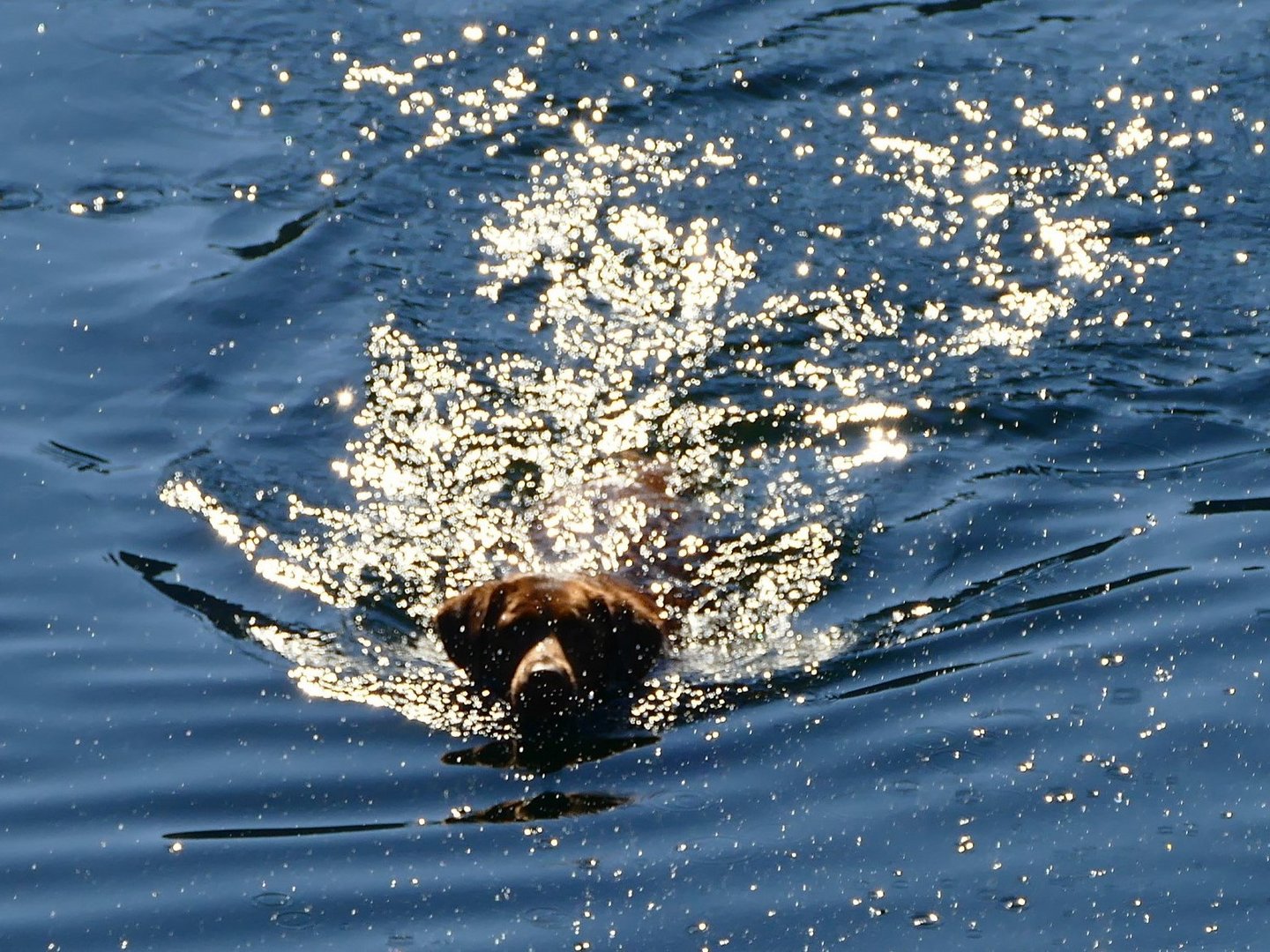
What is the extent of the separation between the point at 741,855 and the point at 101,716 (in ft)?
8.68

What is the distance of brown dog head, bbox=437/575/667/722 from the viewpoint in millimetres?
7695

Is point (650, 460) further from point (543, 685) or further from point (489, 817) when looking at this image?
point (489, 817)

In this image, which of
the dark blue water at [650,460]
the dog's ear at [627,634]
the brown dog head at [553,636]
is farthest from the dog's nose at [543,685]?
the dog's ear at [627,634]

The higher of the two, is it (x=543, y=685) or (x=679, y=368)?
(x=679, y=368)

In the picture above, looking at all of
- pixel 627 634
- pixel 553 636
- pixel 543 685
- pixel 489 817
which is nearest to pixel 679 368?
pixel 627 634

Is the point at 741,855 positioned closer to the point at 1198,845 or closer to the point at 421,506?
the point at 1198,845

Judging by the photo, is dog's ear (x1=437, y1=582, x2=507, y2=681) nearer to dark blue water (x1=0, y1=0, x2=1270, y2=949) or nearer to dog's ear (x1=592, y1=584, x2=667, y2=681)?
dark blue water (x1=0, y1=0, x2=1270, y2=949)

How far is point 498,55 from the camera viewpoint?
1302 centimetres

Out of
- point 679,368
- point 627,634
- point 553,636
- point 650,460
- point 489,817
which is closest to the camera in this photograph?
point 489,817

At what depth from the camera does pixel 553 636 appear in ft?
25.4

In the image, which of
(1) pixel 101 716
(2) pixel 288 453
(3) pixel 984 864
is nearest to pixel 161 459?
(2) pixel 288 453

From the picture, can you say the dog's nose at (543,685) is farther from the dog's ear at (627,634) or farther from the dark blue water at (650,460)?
the dog's ear at (627,634)

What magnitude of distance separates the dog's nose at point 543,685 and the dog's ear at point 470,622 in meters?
0.30

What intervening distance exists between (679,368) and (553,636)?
2766 millimetres
